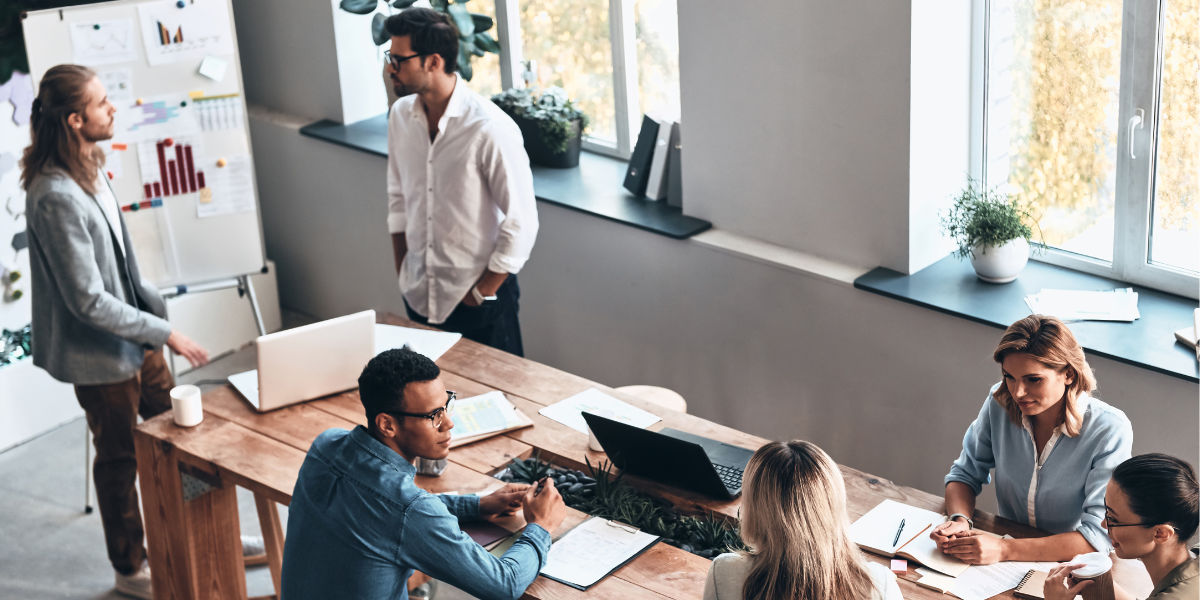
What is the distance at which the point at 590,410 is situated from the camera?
125 inches

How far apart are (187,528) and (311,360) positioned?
595mm

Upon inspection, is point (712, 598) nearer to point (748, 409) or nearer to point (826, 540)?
point (826, 540)

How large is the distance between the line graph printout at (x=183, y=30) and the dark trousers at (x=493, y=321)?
1.62 metres

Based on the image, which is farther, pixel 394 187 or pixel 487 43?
pixel 487 43

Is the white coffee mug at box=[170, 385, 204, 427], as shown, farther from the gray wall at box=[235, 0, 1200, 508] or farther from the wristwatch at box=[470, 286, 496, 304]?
the gray wall at box=[235, 0, 1200, 508]

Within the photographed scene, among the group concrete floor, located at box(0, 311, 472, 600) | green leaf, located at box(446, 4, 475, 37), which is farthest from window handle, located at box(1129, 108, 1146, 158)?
green leaf, located at box(446, 4, 475, 37)

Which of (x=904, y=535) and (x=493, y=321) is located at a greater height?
(x=493, y=321)

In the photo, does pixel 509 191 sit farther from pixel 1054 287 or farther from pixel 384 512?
pixel 1054 287

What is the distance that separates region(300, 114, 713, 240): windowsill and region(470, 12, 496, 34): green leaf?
631 mm

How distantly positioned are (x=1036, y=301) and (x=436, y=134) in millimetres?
1982

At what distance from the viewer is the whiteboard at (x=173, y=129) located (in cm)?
433

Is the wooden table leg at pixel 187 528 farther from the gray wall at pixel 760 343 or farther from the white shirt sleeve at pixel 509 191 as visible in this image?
the gray wall at pixel 760 343

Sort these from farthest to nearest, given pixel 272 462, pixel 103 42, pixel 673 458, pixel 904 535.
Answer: pixel 103 42 → pixel 272 462 → pixel 673 458 → pixel 904 535

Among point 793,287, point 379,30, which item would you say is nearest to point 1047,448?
point 793,287
